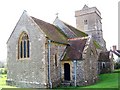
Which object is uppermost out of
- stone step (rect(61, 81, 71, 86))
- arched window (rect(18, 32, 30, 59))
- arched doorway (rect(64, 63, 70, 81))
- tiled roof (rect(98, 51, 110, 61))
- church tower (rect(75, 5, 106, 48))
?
church tower (rect(75, 5, 106, 48))

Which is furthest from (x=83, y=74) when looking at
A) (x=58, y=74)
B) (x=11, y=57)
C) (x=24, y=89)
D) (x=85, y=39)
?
(x=11, y=57)

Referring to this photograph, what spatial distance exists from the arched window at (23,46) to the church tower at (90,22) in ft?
73.9

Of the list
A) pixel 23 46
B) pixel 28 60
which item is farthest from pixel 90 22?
pixel 28 60

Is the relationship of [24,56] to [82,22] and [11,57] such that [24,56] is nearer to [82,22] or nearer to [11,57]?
[11,57]

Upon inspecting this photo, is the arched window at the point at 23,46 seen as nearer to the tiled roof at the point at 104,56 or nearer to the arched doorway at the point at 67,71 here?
the arched doorway at the point at 67,71

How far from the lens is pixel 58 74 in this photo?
2234 cm

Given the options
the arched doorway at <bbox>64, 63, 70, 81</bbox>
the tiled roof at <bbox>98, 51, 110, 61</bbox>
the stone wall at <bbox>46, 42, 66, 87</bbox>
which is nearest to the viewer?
the stone wall at <bbox>46, 42, 66, 87</bbox>

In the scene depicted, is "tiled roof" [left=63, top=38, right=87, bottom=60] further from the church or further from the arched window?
the arched window

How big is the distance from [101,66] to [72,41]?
12227 millimetres

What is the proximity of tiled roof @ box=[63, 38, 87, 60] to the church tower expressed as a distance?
18491 millimetres

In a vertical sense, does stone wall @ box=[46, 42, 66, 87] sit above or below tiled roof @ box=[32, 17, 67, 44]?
below

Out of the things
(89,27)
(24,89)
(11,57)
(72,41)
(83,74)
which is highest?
(89,27)

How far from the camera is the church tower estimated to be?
42594 millimetres

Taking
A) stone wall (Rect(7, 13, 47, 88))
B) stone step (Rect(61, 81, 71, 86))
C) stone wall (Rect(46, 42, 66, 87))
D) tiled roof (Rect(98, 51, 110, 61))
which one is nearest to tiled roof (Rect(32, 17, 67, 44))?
stone wall (Rect(46, 42, 66, 87))
